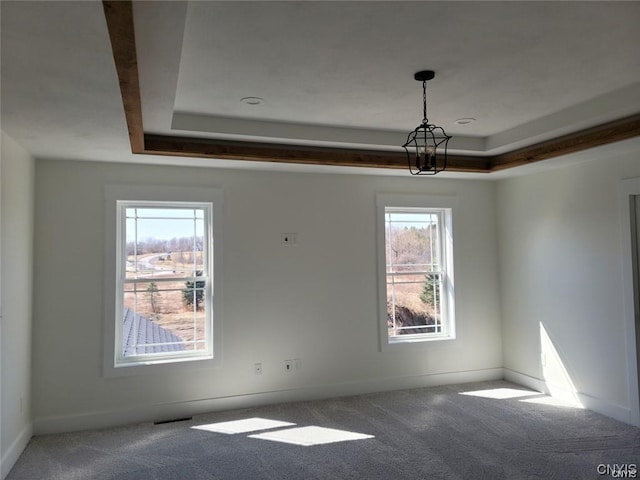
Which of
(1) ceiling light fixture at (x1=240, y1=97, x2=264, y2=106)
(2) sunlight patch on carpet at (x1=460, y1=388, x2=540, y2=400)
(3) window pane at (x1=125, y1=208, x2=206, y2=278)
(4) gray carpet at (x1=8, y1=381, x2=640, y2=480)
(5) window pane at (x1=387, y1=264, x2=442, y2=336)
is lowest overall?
(4) gray carpet at (x1=8, y1=381, x2=640, y2=480)

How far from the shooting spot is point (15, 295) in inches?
128

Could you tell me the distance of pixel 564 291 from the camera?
14.5ft

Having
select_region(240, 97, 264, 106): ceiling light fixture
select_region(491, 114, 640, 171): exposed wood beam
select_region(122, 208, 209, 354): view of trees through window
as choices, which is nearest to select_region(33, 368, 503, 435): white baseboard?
select_region(122, 208, 209, 354): view of trees through window

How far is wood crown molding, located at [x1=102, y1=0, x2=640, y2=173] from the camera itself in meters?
3.04

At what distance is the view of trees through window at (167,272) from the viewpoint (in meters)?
4.12

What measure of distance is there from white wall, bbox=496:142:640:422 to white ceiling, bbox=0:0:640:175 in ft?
2.84

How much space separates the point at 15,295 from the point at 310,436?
2.45 metres

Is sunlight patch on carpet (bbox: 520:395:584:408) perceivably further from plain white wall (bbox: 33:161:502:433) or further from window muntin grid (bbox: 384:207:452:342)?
window muntin grid (bbox: 384:207:452:342)

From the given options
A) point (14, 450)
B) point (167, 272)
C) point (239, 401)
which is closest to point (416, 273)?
point (239, 401)

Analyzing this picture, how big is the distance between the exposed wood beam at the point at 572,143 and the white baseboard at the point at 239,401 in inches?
92.8

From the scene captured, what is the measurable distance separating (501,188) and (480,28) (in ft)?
11.0

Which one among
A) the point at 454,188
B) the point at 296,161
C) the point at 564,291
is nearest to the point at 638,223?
the point at 564,291

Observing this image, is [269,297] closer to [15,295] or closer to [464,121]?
Result: [15,295]

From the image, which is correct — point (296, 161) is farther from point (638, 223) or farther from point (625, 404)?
point (625, 404)
